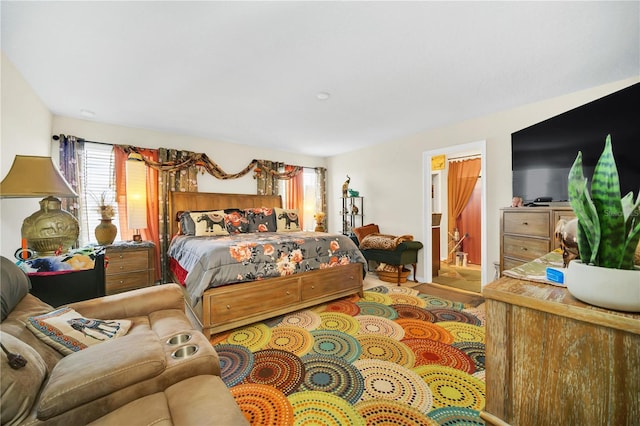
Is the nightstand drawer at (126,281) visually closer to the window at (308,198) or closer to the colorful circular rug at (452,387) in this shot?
the window at (308,198)

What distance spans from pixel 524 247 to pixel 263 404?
2.62 meters

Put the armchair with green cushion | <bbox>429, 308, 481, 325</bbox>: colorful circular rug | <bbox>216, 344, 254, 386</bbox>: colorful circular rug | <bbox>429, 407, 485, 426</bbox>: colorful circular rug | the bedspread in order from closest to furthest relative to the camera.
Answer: <bbox>429, 407, 485, 426</bbox>: colorful circular rug
<bbox>216, 344, 254, 386</bbox>: colorful circular rug
the bedspread
<bbox>429, 308, 481, 325</bbox>: colorful circular rug
the armchair with green cushion

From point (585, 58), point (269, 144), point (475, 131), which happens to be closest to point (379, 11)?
point (585, 58)

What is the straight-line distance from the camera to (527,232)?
2.40 m

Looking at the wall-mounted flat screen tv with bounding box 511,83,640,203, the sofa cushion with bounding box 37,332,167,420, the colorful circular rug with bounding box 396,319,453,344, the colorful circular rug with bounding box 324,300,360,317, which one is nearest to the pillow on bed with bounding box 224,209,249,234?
the colorful circular rug with bounding box 324,300,360,317

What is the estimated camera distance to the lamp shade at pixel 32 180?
160cm

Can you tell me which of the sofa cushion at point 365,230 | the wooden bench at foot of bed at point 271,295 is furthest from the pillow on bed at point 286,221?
the wooden bench at foot of bed at point 271,295

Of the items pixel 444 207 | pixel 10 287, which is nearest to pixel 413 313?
pixel 10 287

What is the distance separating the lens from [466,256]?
16.9ft

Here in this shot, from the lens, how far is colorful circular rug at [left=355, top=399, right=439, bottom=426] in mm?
1361

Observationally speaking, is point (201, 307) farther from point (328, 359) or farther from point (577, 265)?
point (577, 265)

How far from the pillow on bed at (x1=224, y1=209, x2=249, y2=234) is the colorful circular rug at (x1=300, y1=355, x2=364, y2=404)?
2155 mm

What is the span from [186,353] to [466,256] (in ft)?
17.7

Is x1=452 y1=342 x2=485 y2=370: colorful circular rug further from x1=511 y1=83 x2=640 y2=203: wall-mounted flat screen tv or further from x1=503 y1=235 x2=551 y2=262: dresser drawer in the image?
x1=511 y1=83 x2=640 y2=203: wall-mounted flat screen tv
